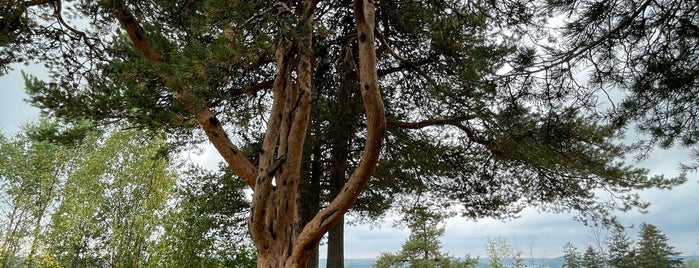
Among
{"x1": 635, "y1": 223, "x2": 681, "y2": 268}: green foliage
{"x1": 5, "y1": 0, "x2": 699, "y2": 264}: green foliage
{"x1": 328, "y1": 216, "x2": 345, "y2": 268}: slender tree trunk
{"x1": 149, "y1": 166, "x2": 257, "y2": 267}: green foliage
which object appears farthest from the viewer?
{"x1": 635, "y1": 223, "x2": 681, "y2": 268}: green foliage

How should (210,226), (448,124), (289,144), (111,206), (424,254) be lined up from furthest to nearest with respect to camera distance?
(424,254) → (111,206) → (210,226) → (448,124) → (289,144)

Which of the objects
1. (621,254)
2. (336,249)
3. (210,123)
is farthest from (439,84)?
(621,254)

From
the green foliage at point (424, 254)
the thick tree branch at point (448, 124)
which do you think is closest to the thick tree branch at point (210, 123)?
the thick tree branch at point (448, 124)

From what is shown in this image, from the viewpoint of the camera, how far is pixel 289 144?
3436mm

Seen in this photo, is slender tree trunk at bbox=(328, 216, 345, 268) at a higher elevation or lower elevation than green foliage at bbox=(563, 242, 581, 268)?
lower

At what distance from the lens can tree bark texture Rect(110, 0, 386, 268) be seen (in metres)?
3.00

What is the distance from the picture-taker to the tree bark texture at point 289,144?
3.00 meters

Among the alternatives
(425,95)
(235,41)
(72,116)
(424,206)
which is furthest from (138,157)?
(235,41)

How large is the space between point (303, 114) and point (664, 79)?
2.32 metres

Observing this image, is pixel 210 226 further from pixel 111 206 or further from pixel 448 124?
pixel 448 124

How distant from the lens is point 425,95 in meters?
4.88

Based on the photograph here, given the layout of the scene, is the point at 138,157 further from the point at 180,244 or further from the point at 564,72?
the point at 564,72

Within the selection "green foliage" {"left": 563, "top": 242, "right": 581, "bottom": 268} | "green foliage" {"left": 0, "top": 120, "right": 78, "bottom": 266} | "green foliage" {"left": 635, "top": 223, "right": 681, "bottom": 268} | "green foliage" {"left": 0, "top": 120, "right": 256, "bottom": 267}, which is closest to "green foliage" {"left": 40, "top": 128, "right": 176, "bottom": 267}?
"green foliage" {"left": 0, "top": 120, "right": 256, "bottom": 267}

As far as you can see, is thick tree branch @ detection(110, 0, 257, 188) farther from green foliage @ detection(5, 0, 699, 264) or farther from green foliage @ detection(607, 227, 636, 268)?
green foliage @ detection(607, 227, 636, 268)
